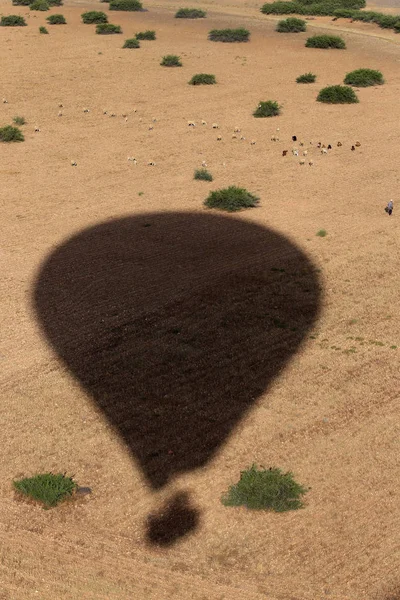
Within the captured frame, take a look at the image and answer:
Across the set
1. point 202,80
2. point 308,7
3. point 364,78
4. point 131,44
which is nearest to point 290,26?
Result: point 131,44

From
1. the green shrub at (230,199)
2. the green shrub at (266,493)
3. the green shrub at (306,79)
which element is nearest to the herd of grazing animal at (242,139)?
the green shrub at (230,199)

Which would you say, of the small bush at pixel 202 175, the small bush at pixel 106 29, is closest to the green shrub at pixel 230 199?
A: the small bush at pixel 202 175

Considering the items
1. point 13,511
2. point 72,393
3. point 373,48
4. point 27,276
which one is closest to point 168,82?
point 373,48

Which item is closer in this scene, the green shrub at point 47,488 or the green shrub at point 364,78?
the green shrub at point 47,488

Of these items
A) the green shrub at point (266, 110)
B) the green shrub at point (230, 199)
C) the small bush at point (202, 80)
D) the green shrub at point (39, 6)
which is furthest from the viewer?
the green shrub at point (39, 6)

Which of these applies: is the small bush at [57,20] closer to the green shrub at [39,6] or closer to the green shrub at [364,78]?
the green shrub at [39,6]

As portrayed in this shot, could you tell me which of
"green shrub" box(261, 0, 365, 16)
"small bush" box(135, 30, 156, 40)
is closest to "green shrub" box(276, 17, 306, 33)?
"small bush" box(135, 30, 156, 40)

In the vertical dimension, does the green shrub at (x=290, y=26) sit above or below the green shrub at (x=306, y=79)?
below

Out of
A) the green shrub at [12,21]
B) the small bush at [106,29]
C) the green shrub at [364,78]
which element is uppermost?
the green shrub at [364,78]

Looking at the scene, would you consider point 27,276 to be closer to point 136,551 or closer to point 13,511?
point 13,511

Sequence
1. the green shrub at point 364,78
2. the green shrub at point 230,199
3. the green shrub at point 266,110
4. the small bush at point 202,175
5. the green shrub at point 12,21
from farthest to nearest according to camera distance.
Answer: the green shrub at point 12,21, the green shrub at point 364,78, the green shrub at point 266,110, the small bush at point 202,175, the green shrub at point 230,199
